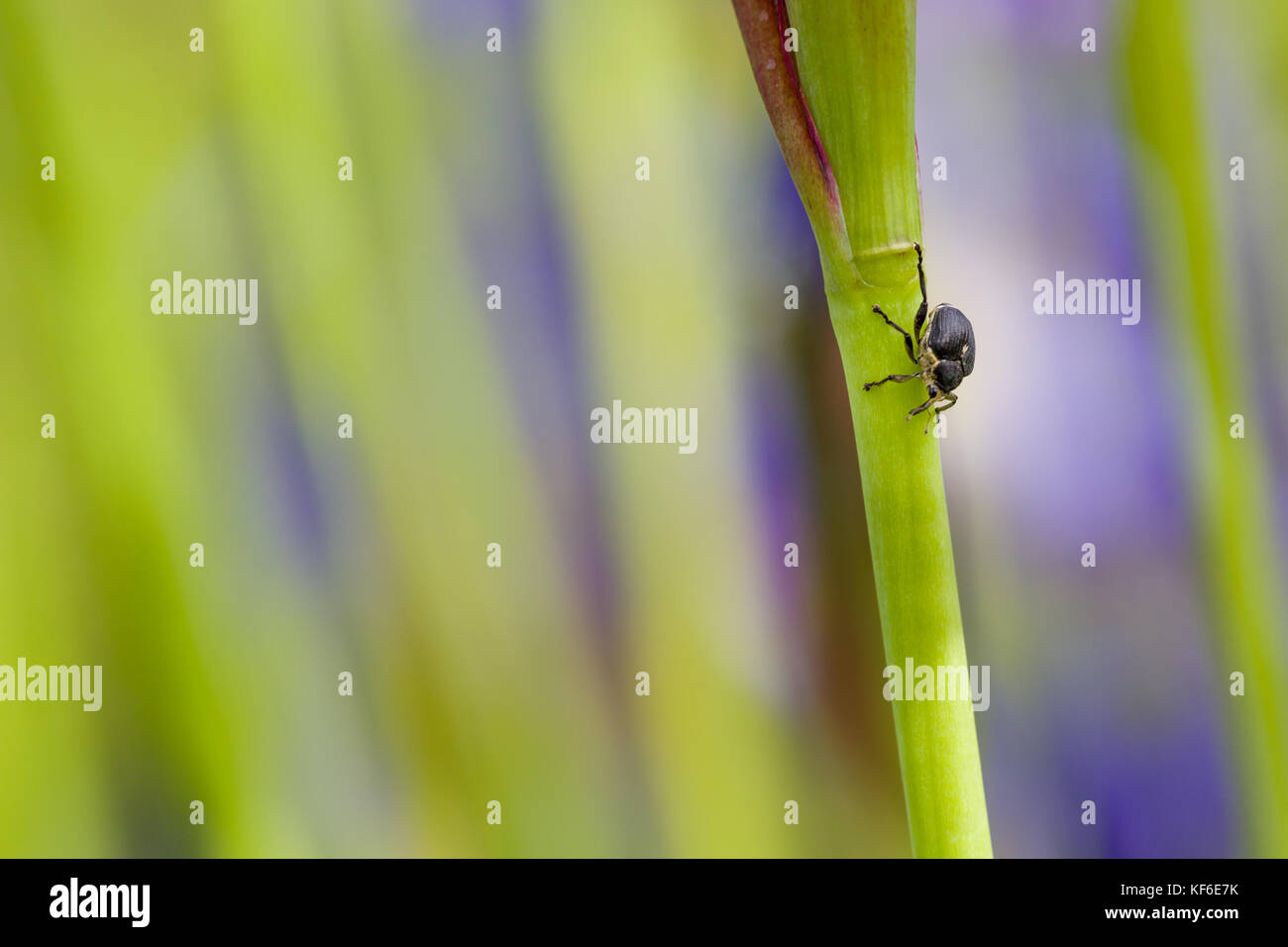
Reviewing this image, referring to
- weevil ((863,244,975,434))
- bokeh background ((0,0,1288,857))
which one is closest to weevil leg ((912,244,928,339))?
weevil ((863,244,975,434))

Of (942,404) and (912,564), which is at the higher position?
(942,404)

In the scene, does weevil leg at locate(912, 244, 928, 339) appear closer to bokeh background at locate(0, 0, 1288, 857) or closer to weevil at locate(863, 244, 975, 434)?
weevil at locate(863, 244, 975, 434)

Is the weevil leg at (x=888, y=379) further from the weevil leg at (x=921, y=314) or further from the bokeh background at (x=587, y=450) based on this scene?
the bokeh background at (x=587, y=450)

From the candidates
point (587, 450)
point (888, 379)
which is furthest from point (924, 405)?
point (587, 450)

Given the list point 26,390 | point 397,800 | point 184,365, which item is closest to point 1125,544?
point 397,800

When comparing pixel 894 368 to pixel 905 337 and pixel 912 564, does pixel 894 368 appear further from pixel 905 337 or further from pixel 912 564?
pixel 912 564

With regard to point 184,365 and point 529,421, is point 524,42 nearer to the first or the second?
point 529,421
